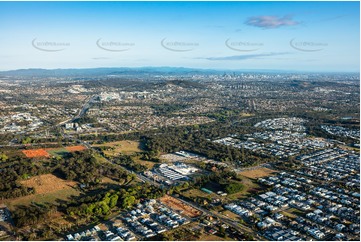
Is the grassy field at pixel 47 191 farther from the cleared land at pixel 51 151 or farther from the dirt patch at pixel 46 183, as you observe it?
the cleared land at pixel 51 151

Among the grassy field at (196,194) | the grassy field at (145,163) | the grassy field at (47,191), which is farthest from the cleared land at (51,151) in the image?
the grassy field at (196,194)

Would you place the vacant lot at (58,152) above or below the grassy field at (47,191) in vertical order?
above

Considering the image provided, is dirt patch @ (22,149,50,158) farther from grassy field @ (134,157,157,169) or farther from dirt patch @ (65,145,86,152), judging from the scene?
grassy field @ (134,157,157,169)

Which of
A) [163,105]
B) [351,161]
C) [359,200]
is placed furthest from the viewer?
[163,105]

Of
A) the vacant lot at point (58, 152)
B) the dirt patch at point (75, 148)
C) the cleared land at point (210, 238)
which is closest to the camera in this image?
the cleared land at point (210, 238)

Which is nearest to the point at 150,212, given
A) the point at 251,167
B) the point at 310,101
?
the point at 251,167

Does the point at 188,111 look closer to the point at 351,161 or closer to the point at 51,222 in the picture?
the point at 351,161

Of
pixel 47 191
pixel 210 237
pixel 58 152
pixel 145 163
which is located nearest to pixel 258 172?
pixel 145 163

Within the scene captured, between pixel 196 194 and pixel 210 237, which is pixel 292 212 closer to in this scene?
pixel 210 237
